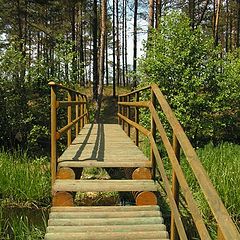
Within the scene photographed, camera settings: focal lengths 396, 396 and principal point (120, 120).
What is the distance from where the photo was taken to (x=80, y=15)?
27.8 metres

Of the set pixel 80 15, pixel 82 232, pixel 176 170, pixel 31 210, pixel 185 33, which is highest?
pixel 80 15

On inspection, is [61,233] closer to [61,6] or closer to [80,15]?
[61,6]

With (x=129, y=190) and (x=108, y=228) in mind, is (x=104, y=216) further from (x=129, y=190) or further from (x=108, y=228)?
(x=129, y=190)

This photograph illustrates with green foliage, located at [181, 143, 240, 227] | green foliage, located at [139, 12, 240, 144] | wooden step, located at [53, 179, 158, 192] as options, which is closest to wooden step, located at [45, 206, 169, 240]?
wooden step, located at [53, 179, 158, 192]

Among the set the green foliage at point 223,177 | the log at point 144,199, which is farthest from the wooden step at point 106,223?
the green foliage at point 223,177

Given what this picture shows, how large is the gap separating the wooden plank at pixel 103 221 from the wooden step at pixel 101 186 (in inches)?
15.8

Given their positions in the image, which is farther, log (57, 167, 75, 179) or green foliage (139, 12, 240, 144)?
green foliage (139, 12, 240, 144)

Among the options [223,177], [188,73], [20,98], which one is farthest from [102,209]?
[20,98]

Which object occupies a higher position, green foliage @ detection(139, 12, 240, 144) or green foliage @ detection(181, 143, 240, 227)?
green foliage @ detection(139, 12, 240, 144)

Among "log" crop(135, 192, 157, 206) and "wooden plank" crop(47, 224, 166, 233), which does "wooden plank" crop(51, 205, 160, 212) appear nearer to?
"log" crop(135, 192, 157, 206)

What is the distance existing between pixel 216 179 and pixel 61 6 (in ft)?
62.5

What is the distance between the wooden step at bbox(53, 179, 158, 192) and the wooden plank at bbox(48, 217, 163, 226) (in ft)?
1.32

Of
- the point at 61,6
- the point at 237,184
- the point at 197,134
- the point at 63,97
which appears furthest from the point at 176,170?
the point at 61,6

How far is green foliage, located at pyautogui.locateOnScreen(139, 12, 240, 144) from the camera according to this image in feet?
43.7
